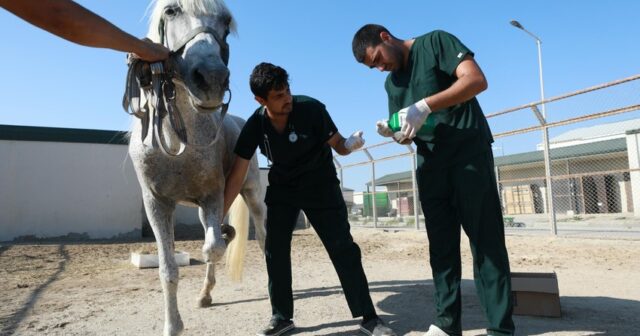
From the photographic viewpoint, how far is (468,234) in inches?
94.0

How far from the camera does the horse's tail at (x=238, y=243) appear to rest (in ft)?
16.0

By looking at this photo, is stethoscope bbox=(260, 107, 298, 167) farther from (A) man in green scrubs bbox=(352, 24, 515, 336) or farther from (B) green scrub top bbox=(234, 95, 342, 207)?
(A) man in green scrubs bbox=(352, 24, 515, 336)

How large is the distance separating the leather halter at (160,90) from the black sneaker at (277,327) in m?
1.31

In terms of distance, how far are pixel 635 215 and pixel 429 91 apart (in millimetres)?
12851

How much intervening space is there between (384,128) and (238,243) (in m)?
3.11

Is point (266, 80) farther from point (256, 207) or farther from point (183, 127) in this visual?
point (256, 207)

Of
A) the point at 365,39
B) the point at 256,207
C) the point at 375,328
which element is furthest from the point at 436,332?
the point at 256,207

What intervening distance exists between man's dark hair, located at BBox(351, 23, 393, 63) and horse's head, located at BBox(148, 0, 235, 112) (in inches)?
30.8

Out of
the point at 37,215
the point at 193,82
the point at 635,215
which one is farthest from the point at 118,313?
the point at 635,215

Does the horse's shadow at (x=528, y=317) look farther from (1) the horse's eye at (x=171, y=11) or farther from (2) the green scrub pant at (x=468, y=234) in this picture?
(1) the horse's eye at (x=171, y=11)

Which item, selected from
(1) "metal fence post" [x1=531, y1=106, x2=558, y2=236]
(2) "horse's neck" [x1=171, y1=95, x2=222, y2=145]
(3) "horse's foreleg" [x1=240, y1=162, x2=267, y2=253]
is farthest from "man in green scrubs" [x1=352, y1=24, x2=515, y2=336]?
(1) "metal fence post" [x1=531, y1=106, x2=558, y2=236]

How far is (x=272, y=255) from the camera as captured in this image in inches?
119

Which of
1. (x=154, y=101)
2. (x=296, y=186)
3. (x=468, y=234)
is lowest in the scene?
(x=468, y=234)

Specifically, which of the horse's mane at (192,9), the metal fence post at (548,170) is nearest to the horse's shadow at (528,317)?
the horse's mane at (192,9)
